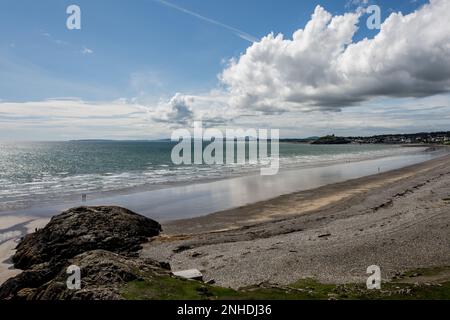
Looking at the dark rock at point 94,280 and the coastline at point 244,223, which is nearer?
the dark rock at point 94,280

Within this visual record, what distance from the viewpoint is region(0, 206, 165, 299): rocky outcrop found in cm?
1079

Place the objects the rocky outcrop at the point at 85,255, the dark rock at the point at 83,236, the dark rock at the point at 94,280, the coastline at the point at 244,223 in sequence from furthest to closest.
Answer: the coastline at the point at 244,223
the dark rock at the point at 83,236
the rocky outcrop at the point at 85,255
the dark rock at the point at 94,280

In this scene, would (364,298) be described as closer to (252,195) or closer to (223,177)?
(252,195)

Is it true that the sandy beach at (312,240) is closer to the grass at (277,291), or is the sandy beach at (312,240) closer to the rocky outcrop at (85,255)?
the grass at (277,291)

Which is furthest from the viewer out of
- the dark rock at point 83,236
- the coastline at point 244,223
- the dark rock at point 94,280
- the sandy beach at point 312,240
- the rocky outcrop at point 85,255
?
the coastline at point 244,223

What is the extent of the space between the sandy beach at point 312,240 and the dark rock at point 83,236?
145 centimetres

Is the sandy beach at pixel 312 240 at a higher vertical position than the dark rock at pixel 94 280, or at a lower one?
lower

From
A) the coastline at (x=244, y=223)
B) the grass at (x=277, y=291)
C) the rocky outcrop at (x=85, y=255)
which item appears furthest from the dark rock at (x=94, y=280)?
the coastline at (x=244, y=223)

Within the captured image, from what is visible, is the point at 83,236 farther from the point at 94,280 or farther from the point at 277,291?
the point at 277,291

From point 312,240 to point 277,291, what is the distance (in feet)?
28.6

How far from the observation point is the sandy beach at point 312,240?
1499 cm

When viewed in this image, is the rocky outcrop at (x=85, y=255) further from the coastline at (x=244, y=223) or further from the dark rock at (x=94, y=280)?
the coastline at (x=244, y=223)

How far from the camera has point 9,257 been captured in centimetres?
1962
